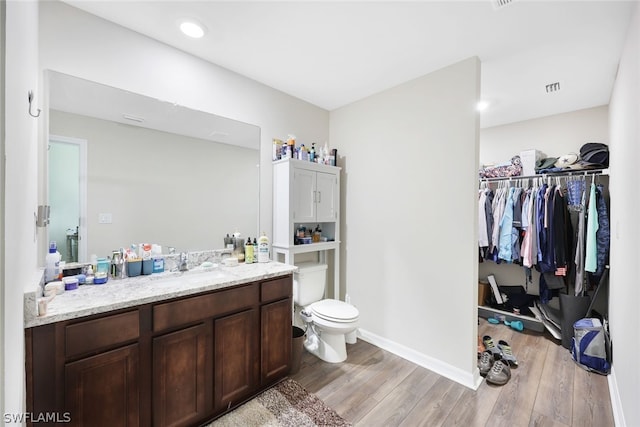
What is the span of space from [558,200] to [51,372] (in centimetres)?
405

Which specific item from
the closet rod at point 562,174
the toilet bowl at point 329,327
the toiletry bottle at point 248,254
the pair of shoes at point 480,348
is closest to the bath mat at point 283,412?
the toilet bowl at point 329,327

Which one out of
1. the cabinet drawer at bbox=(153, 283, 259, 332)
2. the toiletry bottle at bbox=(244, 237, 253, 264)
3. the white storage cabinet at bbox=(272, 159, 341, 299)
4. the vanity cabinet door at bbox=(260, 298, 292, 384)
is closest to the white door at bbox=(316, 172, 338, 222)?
the white storage cabinet at bbox=(272, 159, 341, 299)

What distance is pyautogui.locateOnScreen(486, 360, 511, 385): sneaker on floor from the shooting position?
206cm

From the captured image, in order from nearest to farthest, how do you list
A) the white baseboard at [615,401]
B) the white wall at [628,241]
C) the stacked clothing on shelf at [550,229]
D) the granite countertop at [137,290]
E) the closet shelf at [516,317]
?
1. the granite countertop at [137,290]
2. the white wall at [628,241]
3. the white baseboard at [615,401]
4. the stacked clothing on shelf at [550,229]
5. the closet shelf at [516,317]

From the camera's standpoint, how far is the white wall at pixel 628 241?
53.9 inches

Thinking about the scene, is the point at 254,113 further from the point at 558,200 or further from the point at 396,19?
the point at 558,200

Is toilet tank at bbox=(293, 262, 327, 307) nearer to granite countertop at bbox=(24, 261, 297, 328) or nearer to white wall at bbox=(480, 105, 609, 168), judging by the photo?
granite countertop at bbox=(24, 261, 297, 328)

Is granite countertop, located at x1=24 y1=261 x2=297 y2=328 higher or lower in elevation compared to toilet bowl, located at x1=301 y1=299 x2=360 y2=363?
higher

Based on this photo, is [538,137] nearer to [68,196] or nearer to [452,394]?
[452,394]

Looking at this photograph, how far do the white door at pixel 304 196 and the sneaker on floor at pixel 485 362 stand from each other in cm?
188

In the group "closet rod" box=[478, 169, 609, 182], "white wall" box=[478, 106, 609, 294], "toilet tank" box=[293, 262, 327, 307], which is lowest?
"toilet tank" box=[293, 262, 327, 307]

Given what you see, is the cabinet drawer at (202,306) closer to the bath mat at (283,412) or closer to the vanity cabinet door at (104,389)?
the vanity cabinet door at (104,389)

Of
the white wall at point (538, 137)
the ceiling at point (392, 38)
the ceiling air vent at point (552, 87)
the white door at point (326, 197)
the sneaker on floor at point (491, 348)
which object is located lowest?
the sneaker on floor at point (491, 348)

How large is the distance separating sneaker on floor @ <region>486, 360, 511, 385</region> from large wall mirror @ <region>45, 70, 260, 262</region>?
2.29 m
